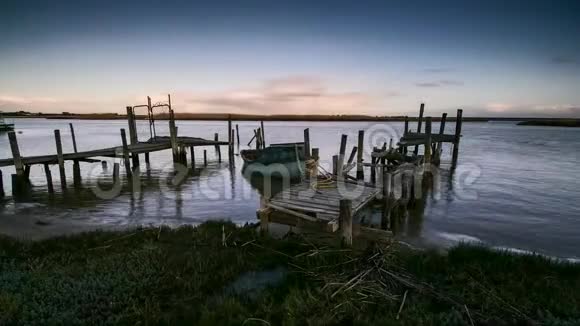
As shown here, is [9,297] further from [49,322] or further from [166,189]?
[166,189]

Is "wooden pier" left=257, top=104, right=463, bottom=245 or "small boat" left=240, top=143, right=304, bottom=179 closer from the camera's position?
"wooden pier" left=257, top=104, right=463, bottom=245

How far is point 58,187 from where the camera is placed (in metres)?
17.6

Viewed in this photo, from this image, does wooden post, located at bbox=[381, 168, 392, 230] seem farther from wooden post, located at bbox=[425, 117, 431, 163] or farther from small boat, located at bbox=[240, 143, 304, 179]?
wooden post, located at bbox=[425, 117, 431, 163]

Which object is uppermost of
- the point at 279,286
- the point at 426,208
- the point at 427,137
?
the point at 427,137

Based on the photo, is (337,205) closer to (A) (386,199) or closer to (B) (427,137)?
(A) (386,199)

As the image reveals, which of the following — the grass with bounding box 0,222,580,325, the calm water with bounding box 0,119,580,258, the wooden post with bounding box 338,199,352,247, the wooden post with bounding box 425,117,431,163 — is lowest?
the calm water with bounding box 0,119,580,258

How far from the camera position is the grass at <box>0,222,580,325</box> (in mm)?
4457

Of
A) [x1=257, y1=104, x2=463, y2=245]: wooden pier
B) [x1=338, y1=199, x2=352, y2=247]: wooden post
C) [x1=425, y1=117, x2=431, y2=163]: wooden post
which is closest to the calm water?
[x1=257, y1=104, x2=463, y2=245]: wooden pier

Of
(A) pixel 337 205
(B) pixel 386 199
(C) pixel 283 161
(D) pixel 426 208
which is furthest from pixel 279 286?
(C) pixel 283 161

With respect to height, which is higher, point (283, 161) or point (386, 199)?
point (283, 161)

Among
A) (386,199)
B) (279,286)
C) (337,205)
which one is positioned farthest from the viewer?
(386,199)

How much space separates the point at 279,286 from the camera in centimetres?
535

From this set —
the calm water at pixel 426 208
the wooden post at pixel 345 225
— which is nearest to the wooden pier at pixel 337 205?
the wooden post at pixel 345 225

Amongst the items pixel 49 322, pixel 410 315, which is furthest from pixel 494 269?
pixel 49 322
